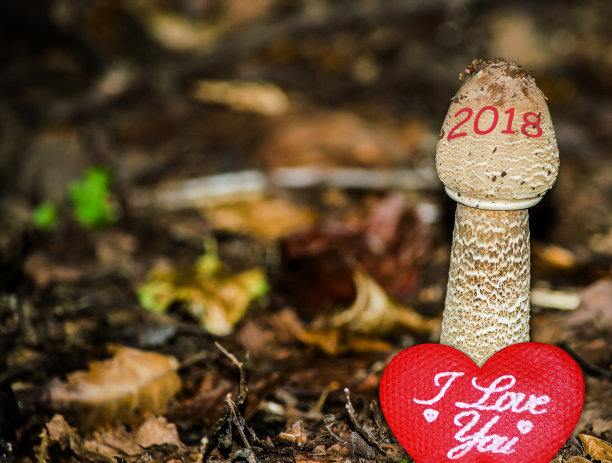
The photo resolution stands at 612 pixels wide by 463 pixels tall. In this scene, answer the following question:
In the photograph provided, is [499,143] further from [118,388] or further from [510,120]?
[118,388]

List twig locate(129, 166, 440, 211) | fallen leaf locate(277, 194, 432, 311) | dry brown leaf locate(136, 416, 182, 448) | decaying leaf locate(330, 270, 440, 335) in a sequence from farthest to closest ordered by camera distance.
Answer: twig locate(129, 166, 440, 211) → fallen leaf locate(277, 194, 432, 311) → decaying leaf locate(330, 270, 440, 335) → dry brown leaf locate(136, 416, 182, 448)

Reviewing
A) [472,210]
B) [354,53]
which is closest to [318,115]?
[354,53]

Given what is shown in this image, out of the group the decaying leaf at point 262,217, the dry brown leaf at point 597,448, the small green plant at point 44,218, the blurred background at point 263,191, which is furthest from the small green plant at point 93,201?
the dry brown leaf at point 597,448

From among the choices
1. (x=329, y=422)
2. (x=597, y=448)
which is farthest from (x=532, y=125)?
(x=329, y=422)

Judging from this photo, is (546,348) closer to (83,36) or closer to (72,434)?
(72,434)

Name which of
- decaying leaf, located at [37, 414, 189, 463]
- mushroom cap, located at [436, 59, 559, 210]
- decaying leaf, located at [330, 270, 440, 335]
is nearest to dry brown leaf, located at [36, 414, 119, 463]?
decaying leaf, located at [37, 414, 189, 463]

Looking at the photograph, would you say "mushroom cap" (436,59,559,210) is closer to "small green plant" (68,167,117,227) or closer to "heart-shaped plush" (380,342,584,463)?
"heart-shaped plush" (380,342,584,463)
